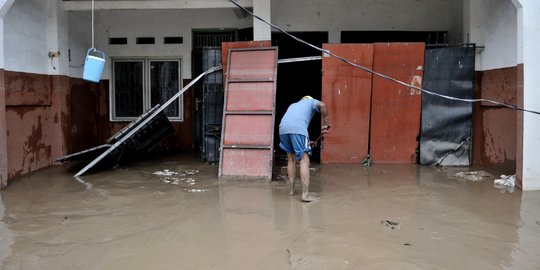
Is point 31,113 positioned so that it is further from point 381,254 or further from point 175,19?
point 381,254

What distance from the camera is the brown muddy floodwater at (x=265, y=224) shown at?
3.60 metres

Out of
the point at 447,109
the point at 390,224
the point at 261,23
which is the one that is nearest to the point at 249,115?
the point at 261,23

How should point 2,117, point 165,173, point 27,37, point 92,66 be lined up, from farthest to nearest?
1. point 165,173
2. point 27,37
3. point 92,66
4. point 2,117

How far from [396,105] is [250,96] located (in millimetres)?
2558

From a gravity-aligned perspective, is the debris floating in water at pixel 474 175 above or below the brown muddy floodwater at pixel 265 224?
above

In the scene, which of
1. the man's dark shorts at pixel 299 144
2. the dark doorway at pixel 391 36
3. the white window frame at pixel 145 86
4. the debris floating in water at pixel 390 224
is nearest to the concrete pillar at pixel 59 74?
the white window frame at pixel 145 86

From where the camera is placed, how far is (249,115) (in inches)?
278

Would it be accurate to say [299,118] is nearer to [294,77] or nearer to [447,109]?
[447,109]

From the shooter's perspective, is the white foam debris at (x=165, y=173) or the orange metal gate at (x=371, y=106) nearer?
the white foam debris at (x=165, y=173)

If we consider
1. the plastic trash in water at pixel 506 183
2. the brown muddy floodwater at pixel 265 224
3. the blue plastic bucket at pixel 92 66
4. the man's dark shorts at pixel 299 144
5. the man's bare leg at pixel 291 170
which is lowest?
the brown muddy floodwater at pixel 265 224

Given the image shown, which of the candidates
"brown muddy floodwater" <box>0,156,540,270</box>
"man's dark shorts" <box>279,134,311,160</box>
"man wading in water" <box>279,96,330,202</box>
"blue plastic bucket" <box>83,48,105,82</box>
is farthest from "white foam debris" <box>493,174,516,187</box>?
"blue plastic bucket" <box>83,48,105,82</box>

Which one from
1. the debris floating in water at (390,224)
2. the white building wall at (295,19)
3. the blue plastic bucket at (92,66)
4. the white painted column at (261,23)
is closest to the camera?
the debris floating in water at (390,224)

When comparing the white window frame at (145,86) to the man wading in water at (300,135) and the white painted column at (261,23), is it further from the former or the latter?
the man wading in water at (300,135)

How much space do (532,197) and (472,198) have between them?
2.33 ft
